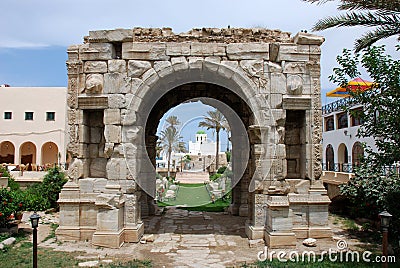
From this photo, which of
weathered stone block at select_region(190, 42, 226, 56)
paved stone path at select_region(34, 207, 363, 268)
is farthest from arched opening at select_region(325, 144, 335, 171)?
weathered stone block at select_region(190, 42, 226, 56)

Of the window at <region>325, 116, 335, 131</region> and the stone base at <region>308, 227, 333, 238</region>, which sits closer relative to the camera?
the stone base at <region>308, 227, 333, 238</region>

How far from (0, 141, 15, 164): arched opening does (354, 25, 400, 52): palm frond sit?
27.1m

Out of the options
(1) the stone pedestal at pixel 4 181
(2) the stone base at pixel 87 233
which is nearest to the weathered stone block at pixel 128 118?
(2) the stone base at pixel 87 233

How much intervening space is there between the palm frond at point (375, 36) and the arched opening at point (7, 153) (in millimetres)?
27096

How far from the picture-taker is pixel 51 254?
23.6 feet

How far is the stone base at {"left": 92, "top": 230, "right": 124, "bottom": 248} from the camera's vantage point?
25.1 feet

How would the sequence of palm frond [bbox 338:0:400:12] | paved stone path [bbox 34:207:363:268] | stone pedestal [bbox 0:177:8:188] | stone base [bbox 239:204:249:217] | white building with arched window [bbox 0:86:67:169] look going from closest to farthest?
palm frond [bbox 338:0:400:12], paved stone path [bbox 34:207:363:268], stone base [bbox 239:204:249:217], stone pedestal [bbox 0:177:8:188], white building with arched window [bbox 0:86:67:169]

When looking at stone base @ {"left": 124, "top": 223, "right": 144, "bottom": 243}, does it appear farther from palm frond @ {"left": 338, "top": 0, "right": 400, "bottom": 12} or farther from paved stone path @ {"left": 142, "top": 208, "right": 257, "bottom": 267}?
palm frond @ {"left": 338, "top": 0, "right": 400, "bottom": 12}

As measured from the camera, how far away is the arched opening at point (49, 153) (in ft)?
91.9

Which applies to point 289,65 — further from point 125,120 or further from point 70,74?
point 70,74

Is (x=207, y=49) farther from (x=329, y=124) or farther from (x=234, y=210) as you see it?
(x=329, y=124)

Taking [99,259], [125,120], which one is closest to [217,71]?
[125,120]

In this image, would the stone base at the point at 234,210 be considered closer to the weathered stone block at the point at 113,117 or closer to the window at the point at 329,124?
the weathered stone block at the point at 113,117

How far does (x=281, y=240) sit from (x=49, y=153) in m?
24.8
